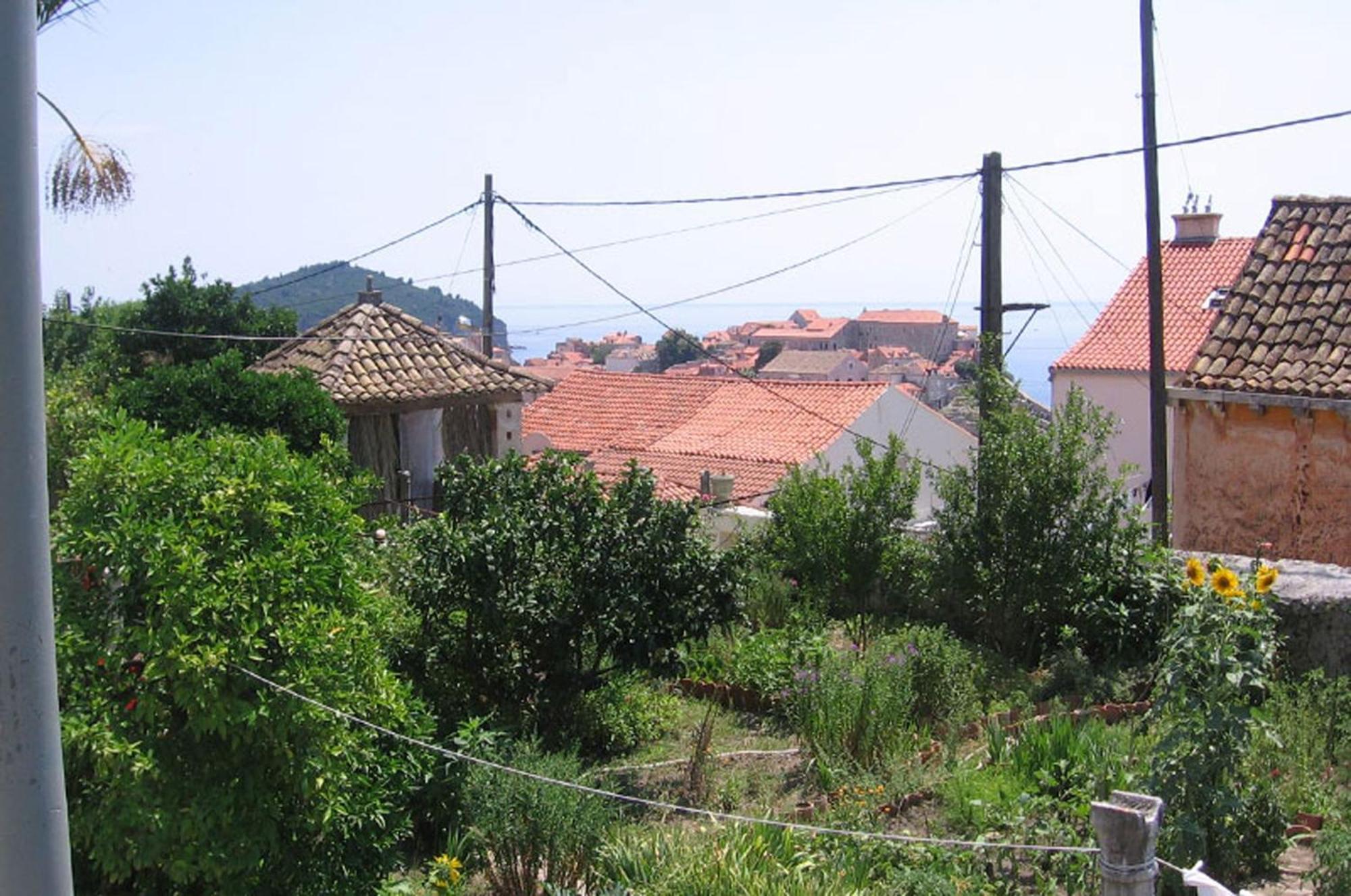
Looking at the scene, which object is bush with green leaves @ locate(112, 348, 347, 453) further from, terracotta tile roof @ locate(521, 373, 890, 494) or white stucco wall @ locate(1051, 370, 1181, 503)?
white stucco wall @ locate(1051, 370, 1181, 503)

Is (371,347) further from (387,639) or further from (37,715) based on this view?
(37,715)

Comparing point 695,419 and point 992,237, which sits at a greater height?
point 992,237

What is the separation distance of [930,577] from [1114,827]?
24.9ft

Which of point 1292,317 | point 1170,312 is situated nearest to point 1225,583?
point 1292,317

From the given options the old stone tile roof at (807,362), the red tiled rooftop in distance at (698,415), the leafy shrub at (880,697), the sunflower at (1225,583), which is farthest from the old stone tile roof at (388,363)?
the old stone tile roof at (807,362)

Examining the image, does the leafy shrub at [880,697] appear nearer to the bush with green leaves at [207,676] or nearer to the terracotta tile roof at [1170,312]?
the bush with green leaves at [207,676]

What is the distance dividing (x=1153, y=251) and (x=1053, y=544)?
5185mm

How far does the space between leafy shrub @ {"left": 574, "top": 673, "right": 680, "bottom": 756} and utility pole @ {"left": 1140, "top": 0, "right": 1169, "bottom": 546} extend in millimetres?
6853

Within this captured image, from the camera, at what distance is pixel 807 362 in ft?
299

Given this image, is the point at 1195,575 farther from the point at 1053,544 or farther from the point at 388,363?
the point at 388,363

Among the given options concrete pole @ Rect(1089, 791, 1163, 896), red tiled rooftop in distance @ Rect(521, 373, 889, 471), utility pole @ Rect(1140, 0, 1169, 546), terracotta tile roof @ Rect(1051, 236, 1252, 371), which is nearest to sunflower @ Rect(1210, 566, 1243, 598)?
concrete pole @ Rect(1089, 791, 1163, 896)

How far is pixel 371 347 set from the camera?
18.7m

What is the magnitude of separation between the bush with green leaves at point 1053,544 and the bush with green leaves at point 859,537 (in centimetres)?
57

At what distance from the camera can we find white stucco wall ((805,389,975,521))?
28.3 metres
